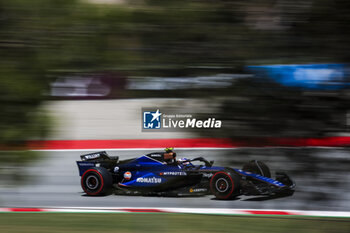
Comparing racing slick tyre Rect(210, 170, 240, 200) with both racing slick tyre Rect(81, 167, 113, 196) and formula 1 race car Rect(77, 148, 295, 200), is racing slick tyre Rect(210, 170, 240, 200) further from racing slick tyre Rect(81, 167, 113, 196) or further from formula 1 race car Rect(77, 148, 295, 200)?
racing slick tyre Rect(81, 167, 113, 196)

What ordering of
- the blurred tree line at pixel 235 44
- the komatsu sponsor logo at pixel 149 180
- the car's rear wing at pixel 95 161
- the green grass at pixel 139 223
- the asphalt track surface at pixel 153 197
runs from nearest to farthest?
the blurred tree line at pixel 235 44, the asphalt track surface at pixel 153 197, the green grass at pixel 139 223, the komatsu sponsor logo at pixel 149 180, the car's rear wing at pixel 95 161

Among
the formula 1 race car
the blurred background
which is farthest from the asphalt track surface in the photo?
the formula 1 race car

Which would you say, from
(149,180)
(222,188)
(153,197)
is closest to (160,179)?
(149,180)

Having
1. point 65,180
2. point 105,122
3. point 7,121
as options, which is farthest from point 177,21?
point 65,180

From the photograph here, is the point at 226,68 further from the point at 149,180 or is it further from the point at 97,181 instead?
the point at 97,181

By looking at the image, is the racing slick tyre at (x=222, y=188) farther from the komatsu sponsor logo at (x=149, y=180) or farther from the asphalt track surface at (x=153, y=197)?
the komatsu sponsor logo at (x=149, y=180)

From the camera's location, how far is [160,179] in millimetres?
6020

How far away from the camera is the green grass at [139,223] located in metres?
4.52

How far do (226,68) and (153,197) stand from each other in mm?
4439

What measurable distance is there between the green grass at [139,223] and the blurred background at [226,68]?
222 cm

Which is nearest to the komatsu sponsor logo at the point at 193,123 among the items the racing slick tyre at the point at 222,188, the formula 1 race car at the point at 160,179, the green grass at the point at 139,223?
the green grass at the point at 139,223

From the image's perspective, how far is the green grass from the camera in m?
4.52

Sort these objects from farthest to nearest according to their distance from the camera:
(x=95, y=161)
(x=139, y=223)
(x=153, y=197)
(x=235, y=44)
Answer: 1. (x=95, y=161)
2. (x=153, y=197)
3. (x=139, y=223)
4. (x=235, y=44)

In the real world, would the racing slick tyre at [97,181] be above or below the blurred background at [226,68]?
below
